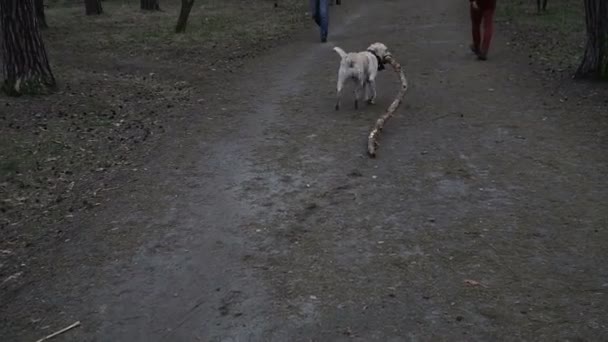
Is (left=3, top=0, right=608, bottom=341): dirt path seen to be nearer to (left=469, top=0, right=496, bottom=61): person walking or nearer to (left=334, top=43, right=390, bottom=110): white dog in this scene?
(left=334, top=43, right=390, bottom=110): white dog

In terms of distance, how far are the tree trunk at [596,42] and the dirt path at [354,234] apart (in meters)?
1.37

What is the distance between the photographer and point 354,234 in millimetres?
5152

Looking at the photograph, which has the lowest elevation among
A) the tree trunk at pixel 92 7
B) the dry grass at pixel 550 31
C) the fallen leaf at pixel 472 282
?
the fallen leaf at pixel 472 282

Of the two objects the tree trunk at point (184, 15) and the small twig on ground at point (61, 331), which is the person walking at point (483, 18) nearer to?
the tree trunk at point (184, 15)

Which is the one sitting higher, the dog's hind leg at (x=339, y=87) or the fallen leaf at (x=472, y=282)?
the dog's hind leg at (x=339, y=87)

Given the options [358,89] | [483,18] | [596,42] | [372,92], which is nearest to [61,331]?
[358,89]

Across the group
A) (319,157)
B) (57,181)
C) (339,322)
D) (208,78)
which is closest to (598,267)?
(339,322)

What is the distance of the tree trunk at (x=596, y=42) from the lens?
31.3ft

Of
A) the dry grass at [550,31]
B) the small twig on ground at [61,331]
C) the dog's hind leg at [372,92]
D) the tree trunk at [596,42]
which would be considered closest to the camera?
the small twig on ground at [61,331]

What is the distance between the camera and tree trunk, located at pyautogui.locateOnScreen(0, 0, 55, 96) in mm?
9562

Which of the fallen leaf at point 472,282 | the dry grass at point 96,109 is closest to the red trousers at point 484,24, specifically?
the dry grass at point 96,109

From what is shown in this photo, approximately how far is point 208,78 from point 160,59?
2.16 meters

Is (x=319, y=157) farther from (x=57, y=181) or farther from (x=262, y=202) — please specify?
(x=57, y=181)

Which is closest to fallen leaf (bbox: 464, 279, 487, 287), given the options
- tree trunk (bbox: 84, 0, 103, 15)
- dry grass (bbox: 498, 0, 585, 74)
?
dry grass (bbox: 498, 0, 585, 74)
